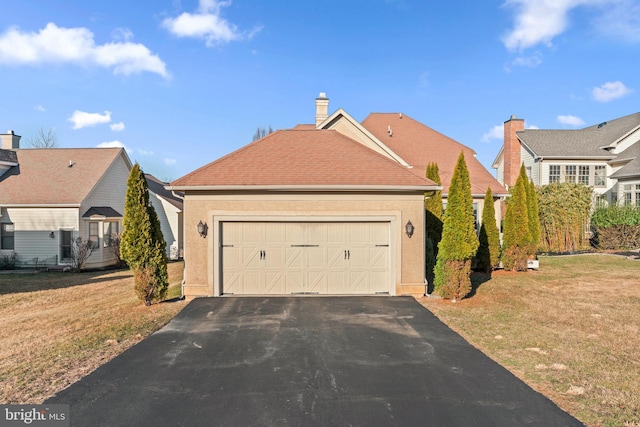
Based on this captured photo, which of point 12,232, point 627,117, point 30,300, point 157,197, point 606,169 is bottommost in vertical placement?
point 30,300

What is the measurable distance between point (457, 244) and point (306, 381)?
21.0 ft

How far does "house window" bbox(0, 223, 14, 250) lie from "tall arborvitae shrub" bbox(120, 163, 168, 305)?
45.9 ft

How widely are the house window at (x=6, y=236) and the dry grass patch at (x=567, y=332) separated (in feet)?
69.0

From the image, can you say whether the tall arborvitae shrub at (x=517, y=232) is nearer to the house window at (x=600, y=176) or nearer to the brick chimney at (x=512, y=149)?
the brick chimney at (x=512, y=149)

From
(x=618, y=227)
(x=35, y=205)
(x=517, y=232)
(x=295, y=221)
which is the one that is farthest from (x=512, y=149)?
(x=35, y=205)

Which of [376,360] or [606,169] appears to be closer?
[376,360]

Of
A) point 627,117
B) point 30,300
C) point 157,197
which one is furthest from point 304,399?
point 627,117

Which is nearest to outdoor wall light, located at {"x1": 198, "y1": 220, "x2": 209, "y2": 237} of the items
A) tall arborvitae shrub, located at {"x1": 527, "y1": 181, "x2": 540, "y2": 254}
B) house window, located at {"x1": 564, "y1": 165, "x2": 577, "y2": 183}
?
tall arborvitae shrub, located at {"x1": 527, "y1": 181, "x2": 540, "y2": 254}

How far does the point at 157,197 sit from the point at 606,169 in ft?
98.2

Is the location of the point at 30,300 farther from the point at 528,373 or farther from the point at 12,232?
the point at 528,373

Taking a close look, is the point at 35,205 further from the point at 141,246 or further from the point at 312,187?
the point at 312,187

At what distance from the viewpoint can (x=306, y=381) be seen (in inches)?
204

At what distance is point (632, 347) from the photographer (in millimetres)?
6555

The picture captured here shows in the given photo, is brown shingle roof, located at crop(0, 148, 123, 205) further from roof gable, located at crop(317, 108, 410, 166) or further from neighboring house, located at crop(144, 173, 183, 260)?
roof gable, located at crop(317, 108, 410, 166)
